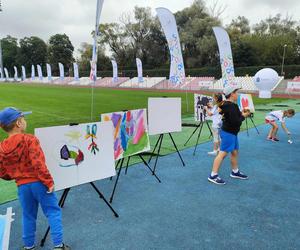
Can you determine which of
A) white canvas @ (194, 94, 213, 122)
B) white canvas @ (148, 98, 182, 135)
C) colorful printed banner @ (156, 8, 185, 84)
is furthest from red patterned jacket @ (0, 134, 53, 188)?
colorful printed banner @ (156, 8, 185, 84)

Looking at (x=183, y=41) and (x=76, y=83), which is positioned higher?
(x=183, y=41)

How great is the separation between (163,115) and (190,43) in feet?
162

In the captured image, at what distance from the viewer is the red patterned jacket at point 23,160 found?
2.72 metres

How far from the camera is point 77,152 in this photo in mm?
3490

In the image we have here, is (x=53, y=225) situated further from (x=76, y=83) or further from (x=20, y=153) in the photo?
(x=76, y=83)

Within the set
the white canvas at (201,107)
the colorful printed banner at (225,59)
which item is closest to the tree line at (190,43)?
the colorful printed banner at (225,59)

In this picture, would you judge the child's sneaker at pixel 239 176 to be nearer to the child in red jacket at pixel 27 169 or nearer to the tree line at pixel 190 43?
the child in red jacket at pixel 27 169

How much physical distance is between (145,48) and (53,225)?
6100 cm

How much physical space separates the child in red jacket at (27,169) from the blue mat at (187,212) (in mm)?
514

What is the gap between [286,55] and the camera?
43656mm

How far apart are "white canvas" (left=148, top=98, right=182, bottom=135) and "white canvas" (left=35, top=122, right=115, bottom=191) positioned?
1.87m

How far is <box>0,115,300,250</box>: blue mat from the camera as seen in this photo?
3266mm

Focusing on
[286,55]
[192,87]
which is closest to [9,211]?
[192,87]

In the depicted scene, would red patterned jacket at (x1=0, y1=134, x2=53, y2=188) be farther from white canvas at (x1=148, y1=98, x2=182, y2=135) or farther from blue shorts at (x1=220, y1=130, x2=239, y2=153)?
blue shorts at (x1=220, y1=130, x2=239, y2=153)
